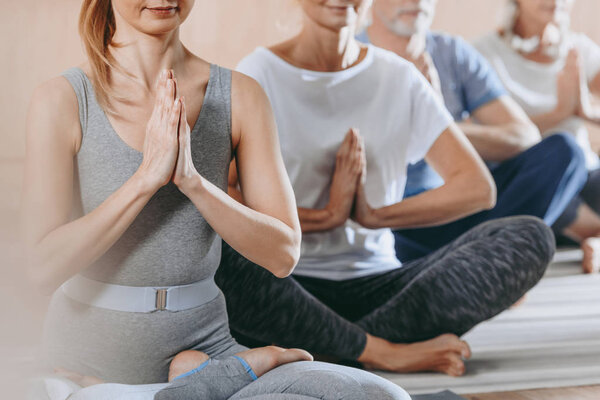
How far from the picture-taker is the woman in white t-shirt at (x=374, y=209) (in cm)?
124

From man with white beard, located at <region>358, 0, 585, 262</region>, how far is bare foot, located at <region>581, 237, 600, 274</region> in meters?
0.24

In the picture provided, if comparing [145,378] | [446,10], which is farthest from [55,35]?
[446,10]

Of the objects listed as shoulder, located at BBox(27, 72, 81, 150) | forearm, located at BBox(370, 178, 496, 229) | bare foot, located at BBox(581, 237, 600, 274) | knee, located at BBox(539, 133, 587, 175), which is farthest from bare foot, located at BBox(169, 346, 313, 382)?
bare foot, located at BBox(581, 237, 600, 274)

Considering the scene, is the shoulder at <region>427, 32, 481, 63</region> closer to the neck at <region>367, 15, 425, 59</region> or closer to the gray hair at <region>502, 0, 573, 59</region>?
the neck at <region>367, 15, 425, 59</region>

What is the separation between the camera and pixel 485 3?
206cm

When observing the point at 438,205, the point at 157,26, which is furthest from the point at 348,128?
the point at 157,26

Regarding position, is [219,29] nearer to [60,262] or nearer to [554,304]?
[60,262]

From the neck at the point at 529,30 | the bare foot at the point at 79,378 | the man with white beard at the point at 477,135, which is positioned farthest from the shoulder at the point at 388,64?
the neck at the point at 529,30

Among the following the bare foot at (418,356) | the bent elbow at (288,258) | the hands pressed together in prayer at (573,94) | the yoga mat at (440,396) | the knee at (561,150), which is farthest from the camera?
the hands pressed together in prayer at (573,94)

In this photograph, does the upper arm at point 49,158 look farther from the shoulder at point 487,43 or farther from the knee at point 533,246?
the shoulder at point 487,43

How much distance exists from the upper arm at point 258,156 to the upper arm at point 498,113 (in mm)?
914

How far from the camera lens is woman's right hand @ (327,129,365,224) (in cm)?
124

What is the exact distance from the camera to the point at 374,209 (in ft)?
4.19

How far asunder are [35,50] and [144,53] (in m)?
0.17
